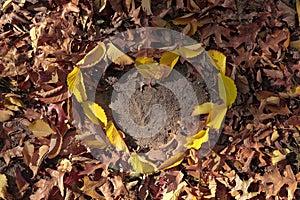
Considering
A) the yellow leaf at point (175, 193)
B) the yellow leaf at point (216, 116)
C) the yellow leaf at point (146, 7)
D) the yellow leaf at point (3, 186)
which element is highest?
the yellow leaf at point (146, 7)

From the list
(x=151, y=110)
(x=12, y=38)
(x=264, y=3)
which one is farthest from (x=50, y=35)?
(x=264, y=3)

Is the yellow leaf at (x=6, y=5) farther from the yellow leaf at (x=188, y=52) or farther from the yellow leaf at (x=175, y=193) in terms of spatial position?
the yellow leaf at (x=175, y=193)

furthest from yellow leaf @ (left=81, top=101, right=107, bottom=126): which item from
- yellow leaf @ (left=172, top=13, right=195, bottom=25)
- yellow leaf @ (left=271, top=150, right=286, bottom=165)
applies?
yellow leaf @ (left=271, top=150, right=286, bottom=165)

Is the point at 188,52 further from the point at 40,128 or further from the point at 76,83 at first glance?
the point at 40,128

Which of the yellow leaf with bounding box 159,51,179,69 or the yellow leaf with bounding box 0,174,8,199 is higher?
the yellow leaf with bounding box 159,51,179,69

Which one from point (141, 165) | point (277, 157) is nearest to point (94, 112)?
point (141, 165)

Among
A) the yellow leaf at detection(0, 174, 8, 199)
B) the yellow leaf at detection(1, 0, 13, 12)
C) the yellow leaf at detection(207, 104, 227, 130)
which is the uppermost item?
the yellow leaf at detection(1, 0, 13, 12)

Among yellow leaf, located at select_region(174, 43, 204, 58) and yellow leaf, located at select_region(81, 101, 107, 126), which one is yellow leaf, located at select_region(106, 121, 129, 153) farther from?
yellow leaf, located at select_region(174, 43, 204, 58)

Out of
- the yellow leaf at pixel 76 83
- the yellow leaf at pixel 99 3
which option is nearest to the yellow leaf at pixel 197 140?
the yellow leaf at pixel 76 83

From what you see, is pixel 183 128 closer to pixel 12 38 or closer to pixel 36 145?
pixel 36 145
